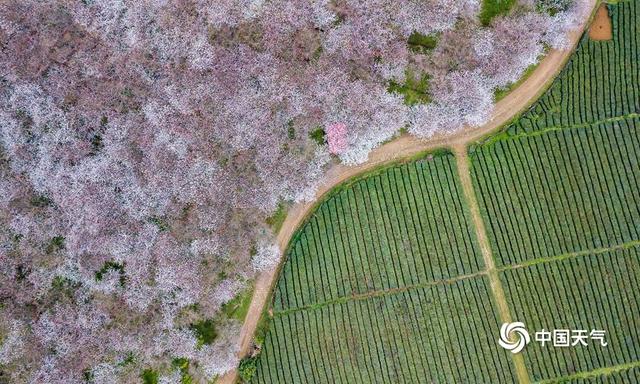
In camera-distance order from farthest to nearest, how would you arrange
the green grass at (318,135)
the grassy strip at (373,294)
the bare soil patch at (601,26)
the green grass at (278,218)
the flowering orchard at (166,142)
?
the bare soil patch at (601,26) < the green grass at (318,135) < the green grass at (278,218) < the grassy strip at (373,294) < the flowering orchard at (166,142)

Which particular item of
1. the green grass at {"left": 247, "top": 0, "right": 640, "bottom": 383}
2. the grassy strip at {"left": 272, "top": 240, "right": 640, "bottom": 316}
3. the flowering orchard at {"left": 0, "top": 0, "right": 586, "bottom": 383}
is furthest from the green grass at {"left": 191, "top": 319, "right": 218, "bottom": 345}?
the grassy strip at {"left": 272, "top": 240, "right": 640, "bottom": 316}

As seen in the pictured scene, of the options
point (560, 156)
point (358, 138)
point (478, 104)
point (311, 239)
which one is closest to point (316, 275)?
point (311, 239)

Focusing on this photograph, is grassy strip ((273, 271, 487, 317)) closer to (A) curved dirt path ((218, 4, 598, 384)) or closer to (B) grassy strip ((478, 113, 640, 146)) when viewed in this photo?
(A) curved dirt path ((218, 4, 598, 384))

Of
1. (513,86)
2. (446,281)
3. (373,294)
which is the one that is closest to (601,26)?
(513,86)

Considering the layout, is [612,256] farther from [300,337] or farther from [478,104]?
[300,337]

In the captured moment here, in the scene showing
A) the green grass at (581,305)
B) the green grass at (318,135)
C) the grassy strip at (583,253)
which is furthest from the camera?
the green grass at (318,135)

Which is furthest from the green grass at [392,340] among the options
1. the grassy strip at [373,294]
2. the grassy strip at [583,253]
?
the grassy strip at [583,253]

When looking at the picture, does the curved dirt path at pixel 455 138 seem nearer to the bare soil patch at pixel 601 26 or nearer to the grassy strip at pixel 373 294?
the bare soil patch at pixel 601 26

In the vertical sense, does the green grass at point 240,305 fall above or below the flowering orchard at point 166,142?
below
